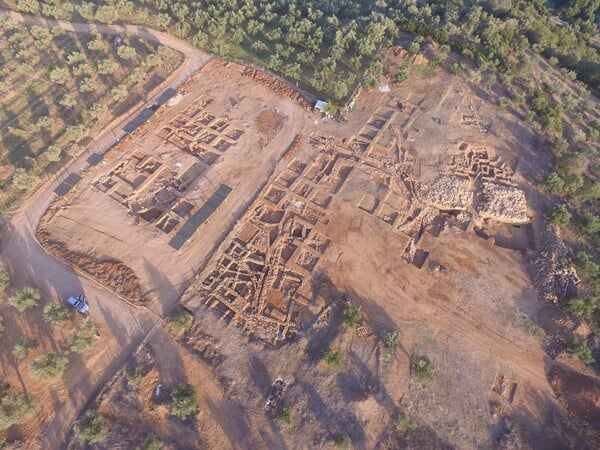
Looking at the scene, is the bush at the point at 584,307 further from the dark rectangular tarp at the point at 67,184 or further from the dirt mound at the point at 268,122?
the dark rectangular tarp at the point at 67,184

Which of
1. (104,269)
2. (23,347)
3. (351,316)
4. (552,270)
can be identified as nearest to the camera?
(23,347)

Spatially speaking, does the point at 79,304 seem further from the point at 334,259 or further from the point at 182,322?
the point at 334,259

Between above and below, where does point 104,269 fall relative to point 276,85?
below

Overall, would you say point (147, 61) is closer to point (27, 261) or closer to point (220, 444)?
point (27, 261)

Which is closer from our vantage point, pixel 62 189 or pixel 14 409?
pixel 14 409

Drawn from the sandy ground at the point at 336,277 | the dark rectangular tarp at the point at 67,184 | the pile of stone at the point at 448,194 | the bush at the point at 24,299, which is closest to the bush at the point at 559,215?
the sandy ground at the point at 336,277

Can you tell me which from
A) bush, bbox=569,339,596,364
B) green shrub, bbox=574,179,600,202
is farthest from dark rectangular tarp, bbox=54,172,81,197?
green shrub, bbox=574,179,600,202

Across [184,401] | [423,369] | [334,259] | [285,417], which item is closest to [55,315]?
[184,401]

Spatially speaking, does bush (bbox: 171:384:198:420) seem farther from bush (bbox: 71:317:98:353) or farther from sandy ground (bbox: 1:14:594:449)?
bush (bbox: 71:317:98:353)
